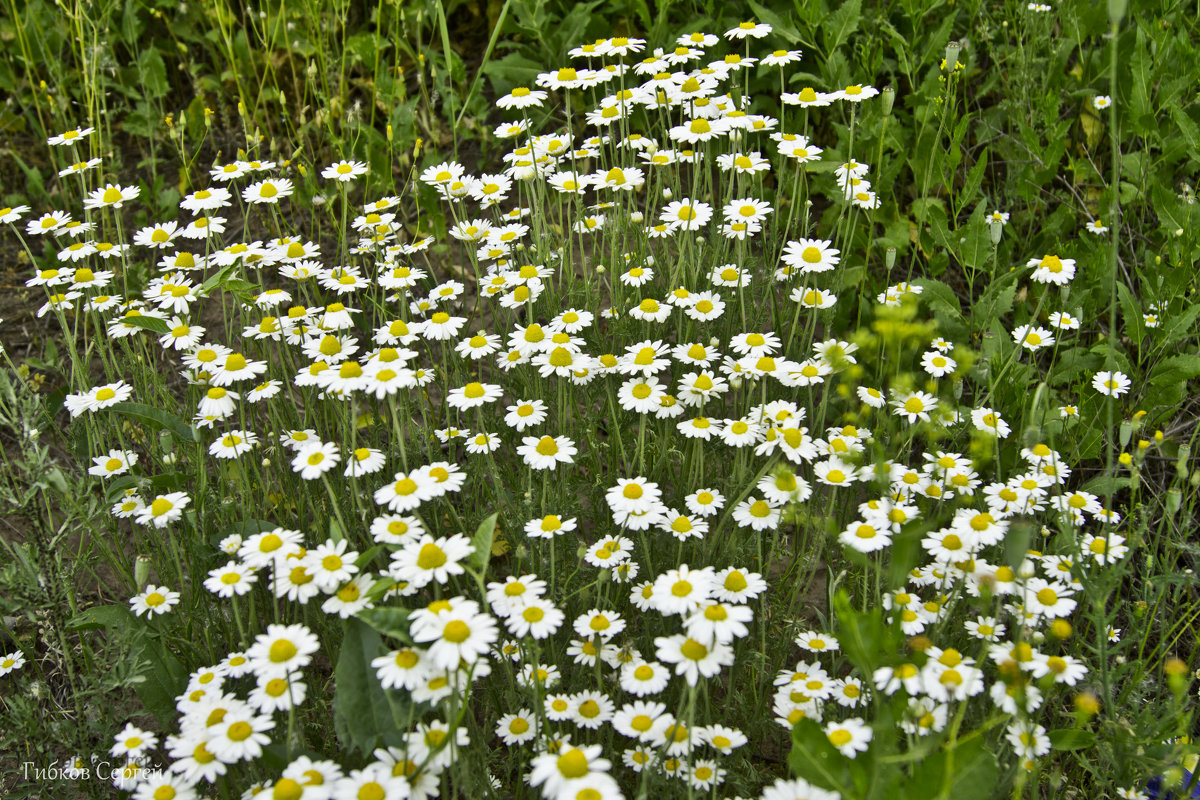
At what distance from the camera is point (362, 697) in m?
1.70

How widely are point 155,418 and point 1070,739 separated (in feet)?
7.00

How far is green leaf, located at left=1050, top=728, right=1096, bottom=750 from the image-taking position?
178 centimetres

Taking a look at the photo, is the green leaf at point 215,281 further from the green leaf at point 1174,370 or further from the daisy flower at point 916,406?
the green leaf at point 1174,370

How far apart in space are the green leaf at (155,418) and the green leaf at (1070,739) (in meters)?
1.99

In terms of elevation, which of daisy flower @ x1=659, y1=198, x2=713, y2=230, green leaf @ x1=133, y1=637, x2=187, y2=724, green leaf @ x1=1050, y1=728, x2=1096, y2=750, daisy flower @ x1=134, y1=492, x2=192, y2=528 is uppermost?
daisy flower @ x1=659, y1=198, x2=713, y2=230

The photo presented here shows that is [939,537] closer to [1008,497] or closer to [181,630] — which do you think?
[1008,497]

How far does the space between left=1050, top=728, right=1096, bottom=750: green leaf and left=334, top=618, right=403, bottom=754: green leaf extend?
1220 millimetres

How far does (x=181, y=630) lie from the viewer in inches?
91.3

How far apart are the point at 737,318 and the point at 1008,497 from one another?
43.8 inches

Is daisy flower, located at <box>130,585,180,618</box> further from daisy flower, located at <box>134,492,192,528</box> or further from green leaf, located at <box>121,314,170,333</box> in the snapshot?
green leaf, located at <box>121,314,170,333</box>

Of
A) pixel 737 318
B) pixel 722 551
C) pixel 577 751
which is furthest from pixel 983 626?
pixel 737 318

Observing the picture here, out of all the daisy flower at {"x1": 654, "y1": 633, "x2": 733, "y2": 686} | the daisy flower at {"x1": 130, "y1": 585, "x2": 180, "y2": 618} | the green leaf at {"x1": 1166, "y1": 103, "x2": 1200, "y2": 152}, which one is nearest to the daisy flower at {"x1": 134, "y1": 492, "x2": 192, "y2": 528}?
the daisy flower at {"x1": 130, "y1": 585, "x2": 180, "y2": 618}

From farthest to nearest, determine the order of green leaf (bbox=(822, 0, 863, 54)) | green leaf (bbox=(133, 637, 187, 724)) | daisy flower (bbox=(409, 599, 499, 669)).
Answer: green leaf (bbox=(822, 0, 863, 54)) → green leaf (bbox=(133, 637, 187, 724)) → daisy flower (bbox=(409, 599, 499, 669))

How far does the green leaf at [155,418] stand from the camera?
229 cm
